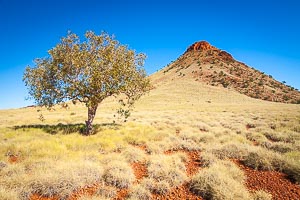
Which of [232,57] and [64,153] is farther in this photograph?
[232,57]

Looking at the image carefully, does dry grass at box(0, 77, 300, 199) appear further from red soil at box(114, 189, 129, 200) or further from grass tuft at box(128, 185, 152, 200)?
red soil at box(114, 189, 129, 200)

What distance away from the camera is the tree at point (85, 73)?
58.7 feet

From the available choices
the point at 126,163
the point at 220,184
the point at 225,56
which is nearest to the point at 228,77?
the point at 225,56

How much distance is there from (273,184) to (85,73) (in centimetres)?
1436

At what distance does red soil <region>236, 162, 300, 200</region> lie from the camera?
8.14 meters

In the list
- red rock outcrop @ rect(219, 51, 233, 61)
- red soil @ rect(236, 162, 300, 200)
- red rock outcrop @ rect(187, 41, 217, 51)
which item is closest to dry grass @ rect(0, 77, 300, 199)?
red soil @ rect(236, 162, 300, 200)

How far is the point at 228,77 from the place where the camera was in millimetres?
89625

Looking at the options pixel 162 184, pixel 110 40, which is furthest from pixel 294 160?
pixel 110 40

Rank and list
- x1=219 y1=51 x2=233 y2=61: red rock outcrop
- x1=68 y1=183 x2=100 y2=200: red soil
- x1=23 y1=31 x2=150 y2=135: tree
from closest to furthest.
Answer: x1=68 y1=183 x2=100 y2=200: red soil, x1=23 y1=31 x2=150 y2=135: tree, x1=219 y1=51 x2=233 y2=61: red rock outcrop

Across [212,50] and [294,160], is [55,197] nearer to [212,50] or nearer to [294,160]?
[294,160]

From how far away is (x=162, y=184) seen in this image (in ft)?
28.5

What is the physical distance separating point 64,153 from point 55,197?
4.73 metres

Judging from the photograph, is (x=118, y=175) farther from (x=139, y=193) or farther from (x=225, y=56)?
(x=225, y=56)

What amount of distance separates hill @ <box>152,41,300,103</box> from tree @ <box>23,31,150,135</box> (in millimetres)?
64554
